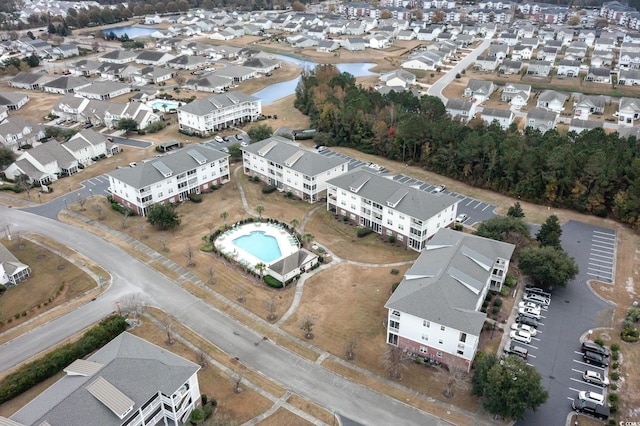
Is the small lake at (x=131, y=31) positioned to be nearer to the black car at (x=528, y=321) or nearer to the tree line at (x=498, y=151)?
the tree line at (x=498, y=151)

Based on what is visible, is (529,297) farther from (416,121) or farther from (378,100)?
(378,100)

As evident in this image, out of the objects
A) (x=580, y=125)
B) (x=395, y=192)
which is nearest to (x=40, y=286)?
(x=395, y=192)

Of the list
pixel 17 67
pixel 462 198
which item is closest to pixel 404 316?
pixel 462 198

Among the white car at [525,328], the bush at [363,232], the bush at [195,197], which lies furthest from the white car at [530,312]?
the bush at [195,197]

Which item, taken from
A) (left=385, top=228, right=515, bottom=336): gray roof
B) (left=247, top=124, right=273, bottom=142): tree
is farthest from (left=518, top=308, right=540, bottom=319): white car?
(left=247, top=124, right=273, bottom=142): tree

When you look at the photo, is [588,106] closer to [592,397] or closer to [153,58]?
[592,397]

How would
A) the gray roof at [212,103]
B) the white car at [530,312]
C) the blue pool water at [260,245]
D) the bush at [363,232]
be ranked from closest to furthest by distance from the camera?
1. the white car at [530,312]
2. the blue pool water at [260,245]
3. the bush at [363,232]
4. the gray roof at [212,103]

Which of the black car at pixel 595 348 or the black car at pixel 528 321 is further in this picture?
the black car at pixel 528 321
